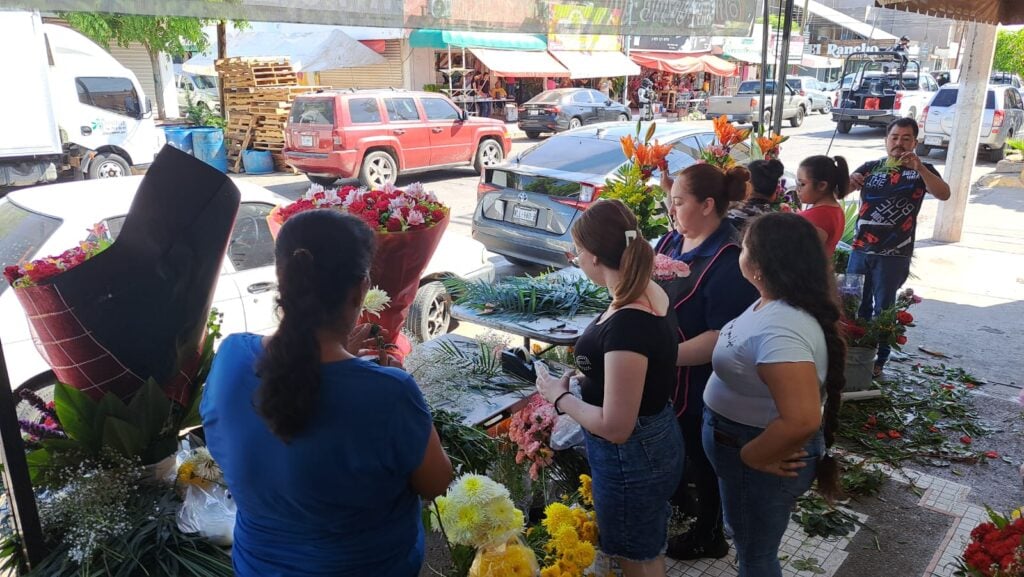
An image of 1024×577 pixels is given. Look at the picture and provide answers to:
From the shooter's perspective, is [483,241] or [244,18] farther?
[483,241]

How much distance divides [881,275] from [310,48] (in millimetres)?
18499

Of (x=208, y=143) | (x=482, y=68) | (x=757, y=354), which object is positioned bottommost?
(x=208, y=143)

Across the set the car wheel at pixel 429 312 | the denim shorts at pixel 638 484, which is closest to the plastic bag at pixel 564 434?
the denim shorts at pixel 638 484

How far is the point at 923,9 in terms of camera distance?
18.0ft

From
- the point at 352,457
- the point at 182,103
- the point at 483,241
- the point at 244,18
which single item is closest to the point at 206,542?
the point at 352,457

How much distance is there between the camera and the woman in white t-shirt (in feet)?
6.85

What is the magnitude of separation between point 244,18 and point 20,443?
1467 mm

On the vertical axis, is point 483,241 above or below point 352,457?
below

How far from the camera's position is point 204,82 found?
2962cm

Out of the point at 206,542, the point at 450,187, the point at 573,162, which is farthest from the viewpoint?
the point at 450,187

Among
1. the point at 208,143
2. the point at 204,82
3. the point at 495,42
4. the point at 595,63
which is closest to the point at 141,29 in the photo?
the point at 208,143

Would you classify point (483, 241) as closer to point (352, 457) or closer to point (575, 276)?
point (575, 276)

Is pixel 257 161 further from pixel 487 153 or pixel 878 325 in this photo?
pixel 878 325

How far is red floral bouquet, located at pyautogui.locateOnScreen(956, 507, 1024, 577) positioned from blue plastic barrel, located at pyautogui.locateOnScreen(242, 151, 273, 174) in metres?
14.1
